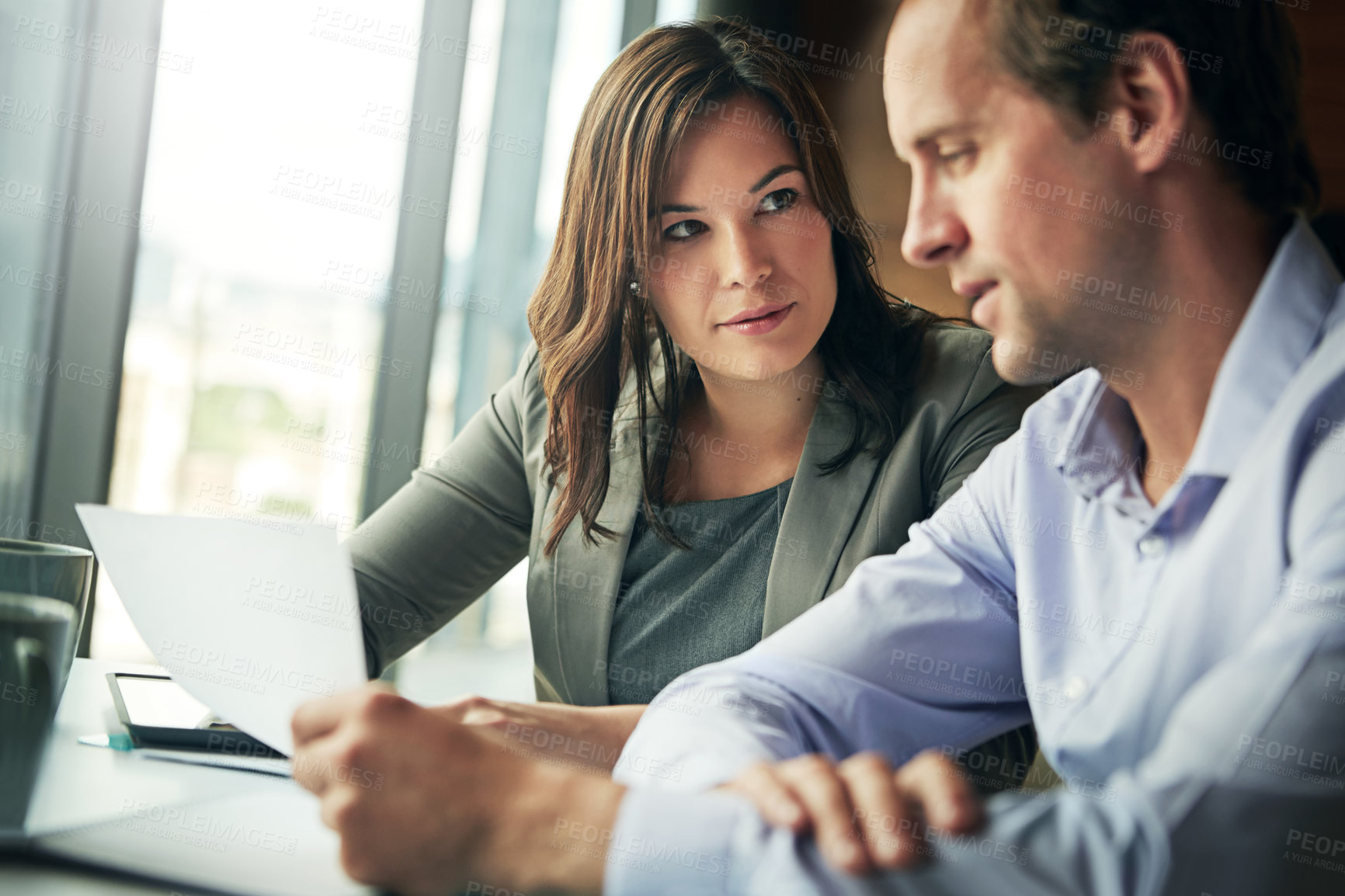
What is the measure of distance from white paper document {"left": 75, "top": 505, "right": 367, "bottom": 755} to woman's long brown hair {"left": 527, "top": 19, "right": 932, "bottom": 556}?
414 millimetres

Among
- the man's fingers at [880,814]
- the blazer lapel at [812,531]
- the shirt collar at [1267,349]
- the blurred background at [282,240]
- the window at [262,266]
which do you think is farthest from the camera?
the window at [262,266]

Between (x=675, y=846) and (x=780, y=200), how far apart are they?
2.63 ft

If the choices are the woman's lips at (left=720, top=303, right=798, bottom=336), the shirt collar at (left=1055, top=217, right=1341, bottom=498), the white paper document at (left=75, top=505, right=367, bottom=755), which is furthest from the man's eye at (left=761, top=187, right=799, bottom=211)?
the white paper document at (left=75, top=505, right=367, bottom=755)

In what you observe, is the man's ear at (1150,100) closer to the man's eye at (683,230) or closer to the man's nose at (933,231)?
the man's nose at (933,231)

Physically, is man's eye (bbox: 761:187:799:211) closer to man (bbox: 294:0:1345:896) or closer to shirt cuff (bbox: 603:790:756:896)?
man (bbox: 294:0:1345:896)

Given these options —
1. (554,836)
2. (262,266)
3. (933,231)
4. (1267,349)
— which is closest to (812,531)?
(933,231)

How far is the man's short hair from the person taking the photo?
0.74 metres

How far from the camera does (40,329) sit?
1.27 meters

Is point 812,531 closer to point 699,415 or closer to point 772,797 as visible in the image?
point 699,415

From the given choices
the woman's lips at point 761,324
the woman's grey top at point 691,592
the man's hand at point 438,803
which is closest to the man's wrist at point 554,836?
the man's hand at point 438,803

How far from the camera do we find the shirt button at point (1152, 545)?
0.72 meters

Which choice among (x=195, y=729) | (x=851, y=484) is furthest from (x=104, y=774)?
(x=851, y=484)

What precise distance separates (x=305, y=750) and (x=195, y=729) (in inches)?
9.1

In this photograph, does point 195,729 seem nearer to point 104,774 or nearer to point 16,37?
point 104,774
